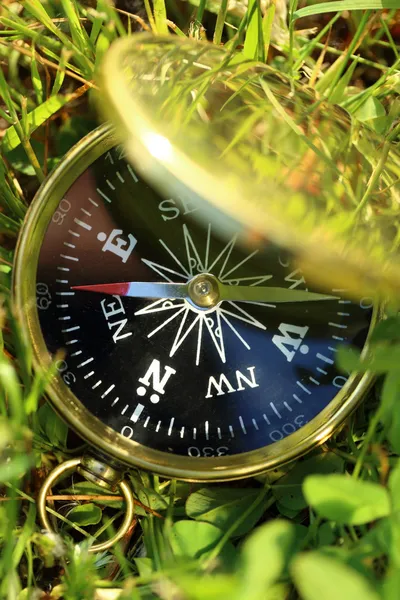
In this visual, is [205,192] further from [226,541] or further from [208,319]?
[226,541]

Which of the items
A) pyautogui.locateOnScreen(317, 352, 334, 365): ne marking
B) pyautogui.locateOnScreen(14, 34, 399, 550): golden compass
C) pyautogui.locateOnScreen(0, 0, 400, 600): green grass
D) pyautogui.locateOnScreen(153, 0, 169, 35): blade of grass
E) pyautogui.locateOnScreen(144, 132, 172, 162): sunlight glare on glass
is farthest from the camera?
pyautogui.locateOnScreen(153, 0, 169, 35): blade of grass

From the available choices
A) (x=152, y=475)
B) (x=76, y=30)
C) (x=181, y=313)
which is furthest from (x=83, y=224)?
(x=152, y=475)

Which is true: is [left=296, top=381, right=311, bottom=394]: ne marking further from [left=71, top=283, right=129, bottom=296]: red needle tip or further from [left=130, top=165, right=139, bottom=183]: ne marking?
[left=130, top=165, right=139, bottom=183]: ne marking

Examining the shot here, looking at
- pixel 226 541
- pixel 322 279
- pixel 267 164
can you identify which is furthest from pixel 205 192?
pixel 226 541

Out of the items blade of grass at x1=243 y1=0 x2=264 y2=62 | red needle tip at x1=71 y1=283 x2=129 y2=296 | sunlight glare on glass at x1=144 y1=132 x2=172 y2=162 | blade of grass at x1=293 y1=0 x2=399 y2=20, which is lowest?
red needle tip at x1=71 y1=283 x2=129 y2=296

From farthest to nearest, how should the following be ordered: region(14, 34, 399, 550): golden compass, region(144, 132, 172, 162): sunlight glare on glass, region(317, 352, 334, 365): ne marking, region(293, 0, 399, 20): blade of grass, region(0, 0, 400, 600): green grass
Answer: region(293, 0, 399, 20): blade of grass → region(317, 352, 334, 365): ne marking → region(14, 34, 399, 550): golden compass → region(0, 0, 400, 600): green grass → region(144, 132, 172, 162): sunlight glare on glass

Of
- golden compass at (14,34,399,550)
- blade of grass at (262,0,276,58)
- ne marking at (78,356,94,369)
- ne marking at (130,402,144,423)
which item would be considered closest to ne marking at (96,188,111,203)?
golden compass at (14,34,399,550)

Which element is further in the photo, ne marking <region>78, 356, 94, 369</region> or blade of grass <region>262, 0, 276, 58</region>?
blade of grass <region>262, 0, 276, 58</region>

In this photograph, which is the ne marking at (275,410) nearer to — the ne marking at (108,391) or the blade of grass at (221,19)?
the ne marking at (108,391)
